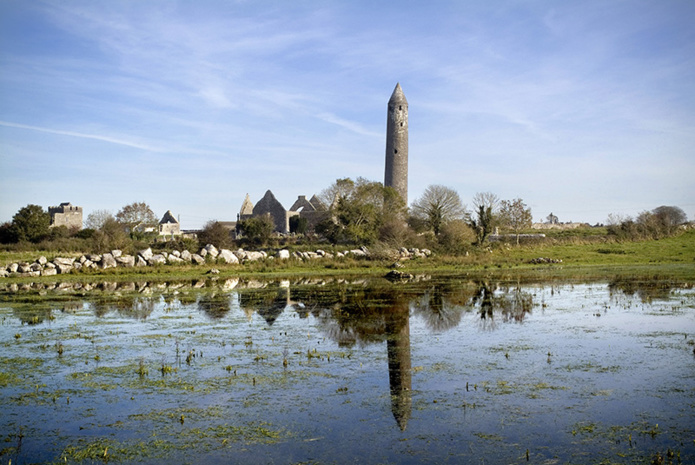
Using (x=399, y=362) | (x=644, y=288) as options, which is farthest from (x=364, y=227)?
(x=399, y=362)

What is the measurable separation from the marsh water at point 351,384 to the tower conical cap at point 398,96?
165 feet

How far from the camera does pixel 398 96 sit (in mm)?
65750

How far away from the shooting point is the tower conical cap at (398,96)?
216 ft

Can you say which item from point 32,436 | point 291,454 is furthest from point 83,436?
point 291,454

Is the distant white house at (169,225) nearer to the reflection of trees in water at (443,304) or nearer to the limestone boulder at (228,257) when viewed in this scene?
the limestone boulder at (228,257)

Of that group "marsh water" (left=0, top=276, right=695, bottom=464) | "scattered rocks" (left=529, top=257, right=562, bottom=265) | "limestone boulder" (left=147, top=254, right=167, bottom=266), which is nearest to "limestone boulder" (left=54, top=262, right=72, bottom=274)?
"limestone boulder" (left=147, top=254, right=167, bottom=266)

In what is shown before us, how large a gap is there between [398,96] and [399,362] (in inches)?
2277

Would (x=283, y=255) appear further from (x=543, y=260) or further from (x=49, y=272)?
(x=543, y=260)

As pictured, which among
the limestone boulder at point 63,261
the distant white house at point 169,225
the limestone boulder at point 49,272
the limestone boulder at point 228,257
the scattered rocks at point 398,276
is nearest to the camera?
the scattered rocks at point 398,276

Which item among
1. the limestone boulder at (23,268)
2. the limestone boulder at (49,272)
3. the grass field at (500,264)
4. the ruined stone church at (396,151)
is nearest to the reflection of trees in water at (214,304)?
the grass field at (500,264)

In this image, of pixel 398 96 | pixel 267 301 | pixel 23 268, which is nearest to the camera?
pixel 267 301

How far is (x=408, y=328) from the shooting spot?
14.4m

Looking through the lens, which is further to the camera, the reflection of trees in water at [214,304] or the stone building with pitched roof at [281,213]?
the stone building with pitched roof at [281,213]

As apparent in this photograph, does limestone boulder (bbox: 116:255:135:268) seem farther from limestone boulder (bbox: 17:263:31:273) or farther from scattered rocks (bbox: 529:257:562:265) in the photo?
scattered rocks (bbox: 529:257:562:265)
